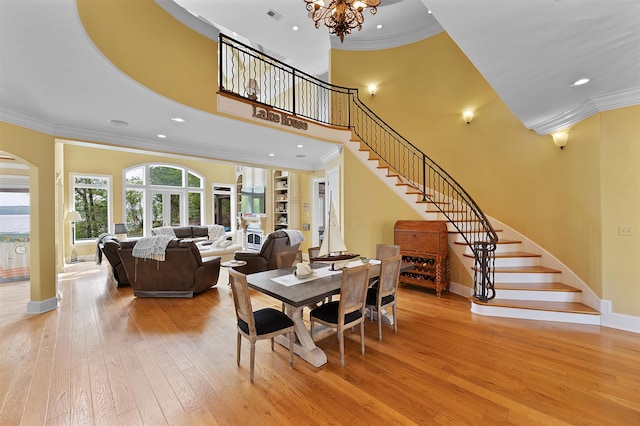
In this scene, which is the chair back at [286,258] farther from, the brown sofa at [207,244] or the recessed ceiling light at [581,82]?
the recessed ceiling light at [581,82]

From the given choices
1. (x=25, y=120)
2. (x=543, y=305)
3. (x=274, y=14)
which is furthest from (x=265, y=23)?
(x=543, y=305)

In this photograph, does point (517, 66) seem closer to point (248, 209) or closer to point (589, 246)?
point (589, 246)

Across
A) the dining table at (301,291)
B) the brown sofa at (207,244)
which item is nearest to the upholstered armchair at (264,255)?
the brown sofa at (207,244)

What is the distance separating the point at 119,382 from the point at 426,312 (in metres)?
3.65

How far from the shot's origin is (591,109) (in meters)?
3.47

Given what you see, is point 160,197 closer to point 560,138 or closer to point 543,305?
point 543,305

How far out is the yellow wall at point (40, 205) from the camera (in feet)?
12.4

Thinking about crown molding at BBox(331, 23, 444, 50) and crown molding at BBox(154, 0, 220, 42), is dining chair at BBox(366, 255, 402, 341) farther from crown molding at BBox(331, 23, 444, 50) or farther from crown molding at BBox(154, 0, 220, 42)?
crown molding at BBox(331, 23, 444, 50)

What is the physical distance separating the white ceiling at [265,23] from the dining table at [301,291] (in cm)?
238

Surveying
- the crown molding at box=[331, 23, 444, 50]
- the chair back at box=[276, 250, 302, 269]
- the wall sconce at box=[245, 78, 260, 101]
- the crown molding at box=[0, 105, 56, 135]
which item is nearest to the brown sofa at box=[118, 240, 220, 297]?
the chair back at box=[276, 250, 302, 269]

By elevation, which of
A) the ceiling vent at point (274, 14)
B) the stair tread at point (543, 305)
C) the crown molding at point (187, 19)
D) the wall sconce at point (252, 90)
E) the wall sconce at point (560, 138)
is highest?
the ceiling vent at point (274, 14)

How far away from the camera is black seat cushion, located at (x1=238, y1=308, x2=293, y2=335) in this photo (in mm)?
2398

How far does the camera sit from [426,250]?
4676 millimetres

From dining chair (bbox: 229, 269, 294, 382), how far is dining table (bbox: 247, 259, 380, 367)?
18cm
